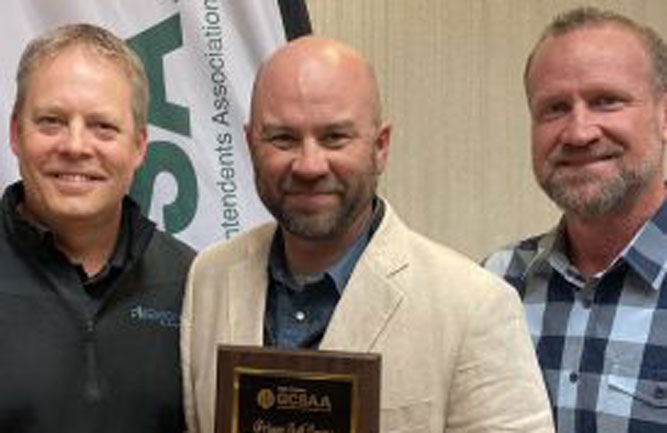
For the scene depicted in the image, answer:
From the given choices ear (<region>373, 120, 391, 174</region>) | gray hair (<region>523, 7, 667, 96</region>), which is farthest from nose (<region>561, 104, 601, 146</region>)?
ear (<region>373, 120, 391, 174</region>)

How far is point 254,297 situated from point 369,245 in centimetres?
20

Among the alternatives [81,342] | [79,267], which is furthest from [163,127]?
[81,342]

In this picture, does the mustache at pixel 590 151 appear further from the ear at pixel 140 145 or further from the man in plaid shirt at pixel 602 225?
the ear at pixel 140 145

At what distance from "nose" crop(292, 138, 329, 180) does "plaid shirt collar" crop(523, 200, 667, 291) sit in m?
0.53

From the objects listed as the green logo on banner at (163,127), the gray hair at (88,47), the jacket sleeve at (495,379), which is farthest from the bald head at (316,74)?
the green logo on banner at (163,127)

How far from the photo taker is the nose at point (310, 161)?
1408mm

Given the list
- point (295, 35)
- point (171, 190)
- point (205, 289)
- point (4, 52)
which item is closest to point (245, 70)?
point (295, 35)

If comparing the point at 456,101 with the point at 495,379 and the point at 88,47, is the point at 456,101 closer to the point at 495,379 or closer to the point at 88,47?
the point at 88,47

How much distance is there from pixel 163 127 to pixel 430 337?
1.34m

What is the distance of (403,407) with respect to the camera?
4.51 feet

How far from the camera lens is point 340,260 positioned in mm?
1501

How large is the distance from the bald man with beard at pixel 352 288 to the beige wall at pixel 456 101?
1337mm

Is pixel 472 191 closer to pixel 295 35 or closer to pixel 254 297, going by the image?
pixel 295 35

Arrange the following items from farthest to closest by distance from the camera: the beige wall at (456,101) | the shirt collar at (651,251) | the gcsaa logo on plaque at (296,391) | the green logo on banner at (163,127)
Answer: the beige wall at (456,101)
the green logo on banner at (163,127)
the shirt collar at (651,251)
the gcsaa logo on plaque at (296,391)
